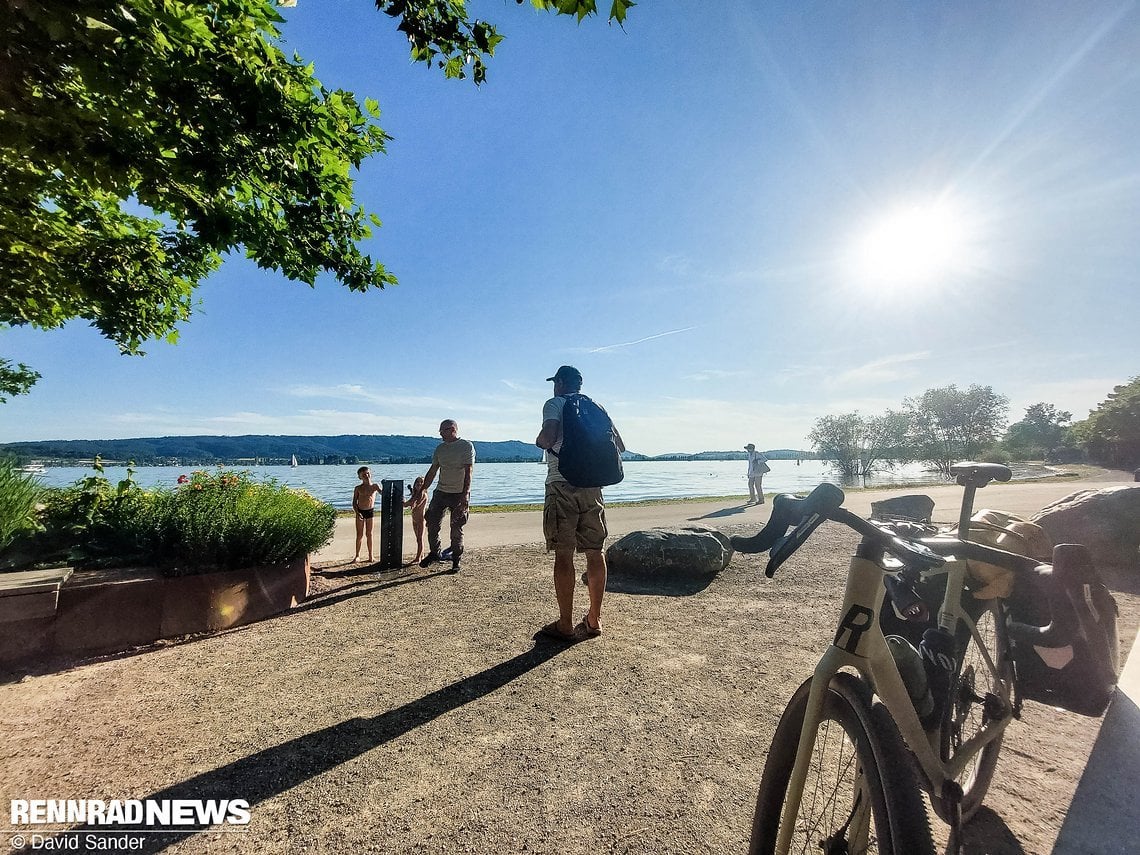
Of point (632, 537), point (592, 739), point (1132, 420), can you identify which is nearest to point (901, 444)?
point (1132, 420)

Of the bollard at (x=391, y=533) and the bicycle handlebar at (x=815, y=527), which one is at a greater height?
the bicycle handlebar at (x=815, y=527)

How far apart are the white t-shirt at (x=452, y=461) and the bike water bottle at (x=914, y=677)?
6.08m

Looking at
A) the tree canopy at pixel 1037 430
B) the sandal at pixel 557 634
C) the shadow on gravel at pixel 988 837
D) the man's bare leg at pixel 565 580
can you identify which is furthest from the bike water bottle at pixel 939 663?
the tree canopy at pixel 1037 430

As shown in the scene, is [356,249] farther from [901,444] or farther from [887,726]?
[901,444]

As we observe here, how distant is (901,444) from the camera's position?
66.6 meters

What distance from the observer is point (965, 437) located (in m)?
61.6

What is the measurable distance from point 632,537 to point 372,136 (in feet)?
20.1

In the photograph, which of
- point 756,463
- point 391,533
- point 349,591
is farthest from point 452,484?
point 756,463

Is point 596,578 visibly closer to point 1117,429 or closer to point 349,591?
point 349,591

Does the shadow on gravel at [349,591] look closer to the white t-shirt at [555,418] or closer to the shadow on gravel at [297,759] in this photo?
the shadow on gravel at [297,759]

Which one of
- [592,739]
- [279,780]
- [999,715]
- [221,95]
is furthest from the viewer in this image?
[221,95]

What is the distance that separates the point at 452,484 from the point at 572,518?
128 inches

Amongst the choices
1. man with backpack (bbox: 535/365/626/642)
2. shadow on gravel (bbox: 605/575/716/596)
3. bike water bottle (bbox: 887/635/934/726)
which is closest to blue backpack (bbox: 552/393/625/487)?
man with backpack (bbox: 535/365/626/642)

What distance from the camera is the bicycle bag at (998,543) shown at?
70.9 inches
